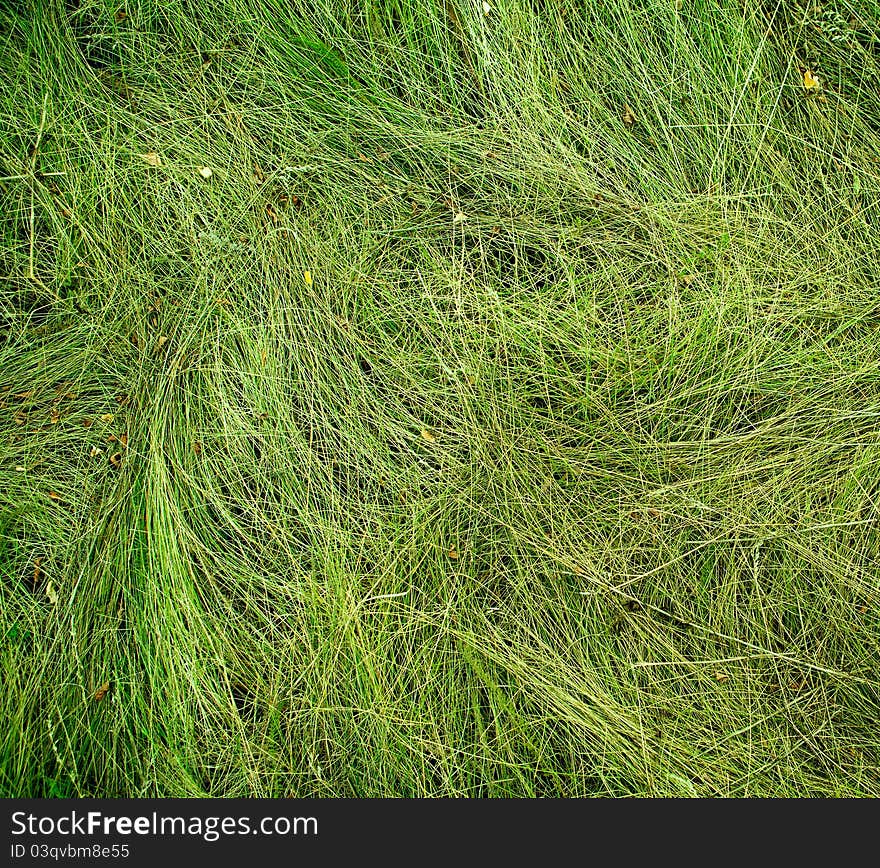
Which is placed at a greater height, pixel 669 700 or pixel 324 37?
pixel 324 37

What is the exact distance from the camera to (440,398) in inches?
85.1

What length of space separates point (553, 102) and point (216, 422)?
1.61 metres

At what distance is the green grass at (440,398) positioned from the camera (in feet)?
6.71

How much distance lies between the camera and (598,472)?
2139 millimetres

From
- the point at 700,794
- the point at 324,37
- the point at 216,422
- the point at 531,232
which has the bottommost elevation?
the point at 700,794

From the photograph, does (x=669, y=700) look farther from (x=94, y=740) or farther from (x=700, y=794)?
(x=94, y=740)

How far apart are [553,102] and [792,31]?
89 centimetres

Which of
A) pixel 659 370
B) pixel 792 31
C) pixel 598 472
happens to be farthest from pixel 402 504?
pixel 792 31

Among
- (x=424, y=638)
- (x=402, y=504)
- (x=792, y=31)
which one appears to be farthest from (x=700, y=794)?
(x=792, y=31)

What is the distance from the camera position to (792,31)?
2.26 metres

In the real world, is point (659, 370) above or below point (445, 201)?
below

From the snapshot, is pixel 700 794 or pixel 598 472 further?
pixel 598 472

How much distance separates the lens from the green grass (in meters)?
2.04

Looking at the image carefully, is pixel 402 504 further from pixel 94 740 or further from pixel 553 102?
pixel 553 102
